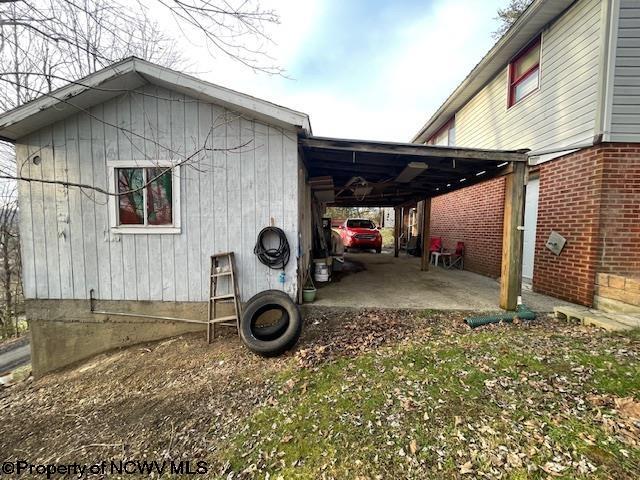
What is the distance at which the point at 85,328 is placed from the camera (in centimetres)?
459

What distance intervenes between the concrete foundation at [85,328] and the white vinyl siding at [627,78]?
24.9 ft

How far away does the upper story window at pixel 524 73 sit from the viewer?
583 cm

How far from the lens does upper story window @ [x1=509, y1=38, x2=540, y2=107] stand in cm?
583

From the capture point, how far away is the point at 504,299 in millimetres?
4438

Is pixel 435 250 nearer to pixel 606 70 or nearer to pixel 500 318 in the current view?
pixel 500 318

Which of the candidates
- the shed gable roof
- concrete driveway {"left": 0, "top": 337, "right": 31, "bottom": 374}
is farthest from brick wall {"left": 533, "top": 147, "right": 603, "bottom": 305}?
concrete driveway {"left": 0, "top": 337, "right": 31, "bottom": 374}

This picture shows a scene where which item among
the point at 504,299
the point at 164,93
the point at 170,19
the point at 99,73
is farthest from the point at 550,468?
the point at 99,73

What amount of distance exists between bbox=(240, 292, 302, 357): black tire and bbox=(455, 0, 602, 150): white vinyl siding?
5629 millimetres

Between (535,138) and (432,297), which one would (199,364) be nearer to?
(432,297)

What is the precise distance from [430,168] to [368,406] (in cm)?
446

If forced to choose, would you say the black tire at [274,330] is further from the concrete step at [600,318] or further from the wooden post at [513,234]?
the concrete step at [600,318]

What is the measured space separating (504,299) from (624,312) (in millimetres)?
1486

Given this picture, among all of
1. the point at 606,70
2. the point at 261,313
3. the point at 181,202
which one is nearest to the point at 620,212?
the point at 606,70

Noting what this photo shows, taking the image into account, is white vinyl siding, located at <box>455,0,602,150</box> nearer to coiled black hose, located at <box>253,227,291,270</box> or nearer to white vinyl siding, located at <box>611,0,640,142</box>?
white vinyl siding, located at <box>611,0,640,142</box>
